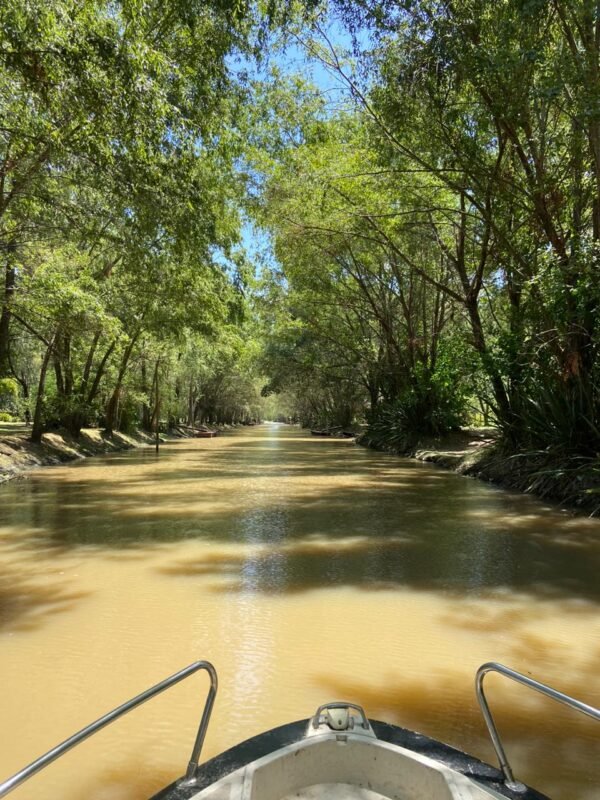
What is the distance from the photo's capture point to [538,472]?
40.6 feet

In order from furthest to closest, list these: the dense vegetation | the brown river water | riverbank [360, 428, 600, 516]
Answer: riverbank [360, 428, 600, 516] < the dense vegetation < the brown river water

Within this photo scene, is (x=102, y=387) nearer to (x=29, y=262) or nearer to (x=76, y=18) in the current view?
(x=29, y=262)

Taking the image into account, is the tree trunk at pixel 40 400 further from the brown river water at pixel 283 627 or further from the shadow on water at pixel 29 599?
the shadow on water at pixel 29 599

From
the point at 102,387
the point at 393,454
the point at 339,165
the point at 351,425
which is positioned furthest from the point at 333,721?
the point at 351,425

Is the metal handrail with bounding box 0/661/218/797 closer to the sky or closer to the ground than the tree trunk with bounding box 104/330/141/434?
closer to the ground

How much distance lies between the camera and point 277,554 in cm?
754

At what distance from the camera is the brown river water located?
3.31 meters

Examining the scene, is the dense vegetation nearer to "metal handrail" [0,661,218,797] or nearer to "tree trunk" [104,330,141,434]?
"tree trunk" [104,330,141,434]

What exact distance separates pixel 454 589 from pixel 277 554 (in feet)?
7.83

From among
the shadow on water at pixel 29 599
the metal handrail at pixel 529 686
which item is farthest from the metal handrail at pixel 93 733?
the shadow on water at pixel 29 599

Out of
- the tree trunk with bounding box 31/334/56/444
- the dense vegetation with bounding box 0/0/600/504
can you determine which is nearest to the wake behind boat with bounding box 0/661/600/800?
the dense vegetation with bounding box 0/0/600/504

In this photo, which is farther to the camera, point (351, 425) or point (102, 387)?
point (351, 425)

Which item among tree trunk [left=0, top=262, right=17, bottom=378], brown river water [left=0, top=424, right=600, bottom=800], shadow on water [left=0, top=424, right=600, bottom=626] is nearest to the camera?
brown river water [left=0, top=424, right=600, bottom=800]

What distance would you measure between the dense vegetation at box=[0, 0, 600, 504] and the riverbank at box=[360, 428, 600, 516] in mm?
107
